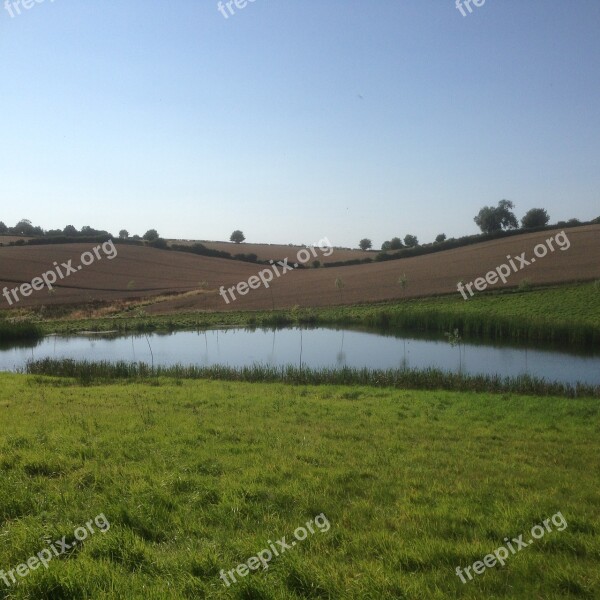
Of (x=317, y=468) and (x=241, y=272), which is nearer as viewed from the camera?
(x=317, y=468)

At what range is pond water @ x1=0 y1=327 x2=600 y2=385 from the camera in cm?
2442

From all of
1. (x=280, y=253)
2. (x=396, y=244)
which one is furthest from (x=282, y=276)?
(x=396, y=244)

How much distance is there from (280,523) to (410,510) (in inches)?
49.1

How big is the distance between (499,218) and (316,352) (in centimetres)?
8201

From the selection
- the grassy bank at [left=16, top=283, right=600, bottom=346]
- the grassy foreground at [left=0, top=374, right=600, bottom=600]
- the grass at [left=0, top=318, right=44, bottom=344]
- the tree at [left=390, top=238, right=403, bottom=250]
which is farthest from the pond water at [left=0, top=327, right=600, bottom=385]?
the tree at [left=390, top=238, right=403, bottom=250]

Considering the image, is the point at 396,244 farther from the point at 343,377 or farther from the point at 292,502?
the point at 292,502

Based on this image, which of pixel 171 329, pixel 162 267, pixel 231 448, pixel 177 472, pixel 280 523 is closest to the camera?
pixel 280 523

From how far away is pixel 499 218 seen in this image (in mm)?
102375

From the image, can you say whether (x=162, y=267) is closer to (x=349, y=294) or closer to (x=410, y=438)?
(x=349, y=294)

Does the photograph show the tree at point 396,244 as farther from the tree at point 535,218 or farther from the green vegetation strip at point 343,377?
the green vegetation strip at point 343,377

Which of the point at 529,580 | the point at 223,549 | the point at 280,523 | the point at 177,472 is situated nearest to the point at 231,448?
the point at 177,472

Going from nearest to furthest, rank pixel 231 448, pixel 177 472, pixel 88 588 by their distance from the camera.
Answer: pixel 88 588
pixel 177 472
pixel 231 448

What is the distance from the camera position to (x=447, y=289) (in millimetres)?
50812

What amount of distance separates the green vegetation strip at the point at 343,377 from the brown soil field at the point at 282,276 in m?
30.0
